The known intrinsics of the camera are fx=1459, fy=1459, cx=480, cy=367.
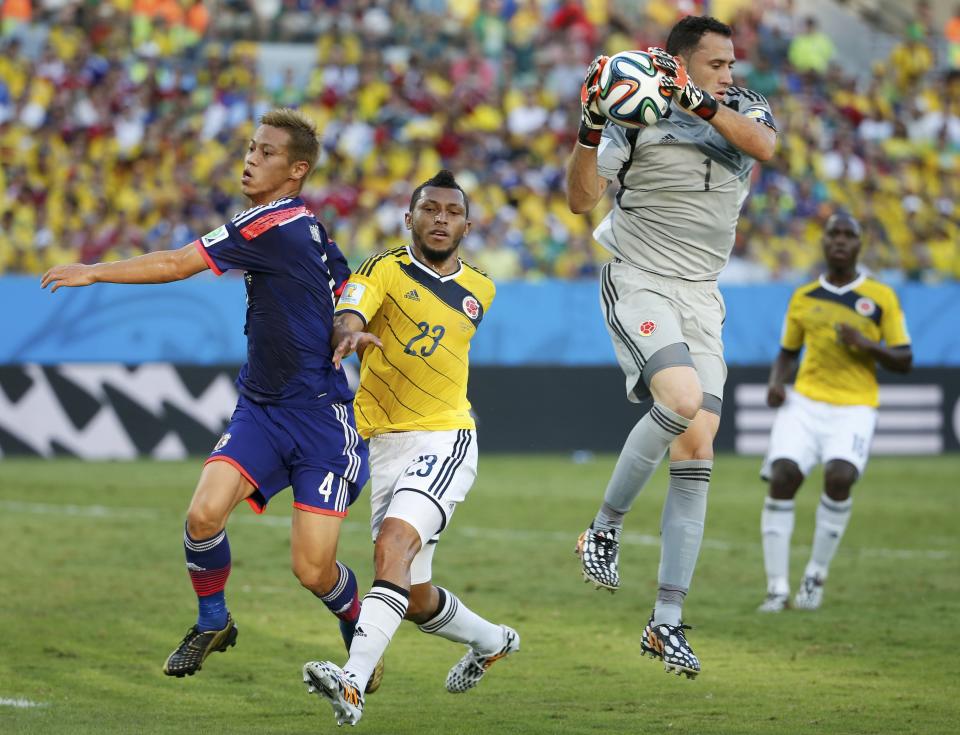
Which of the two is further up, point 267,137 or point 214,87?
point 267,137

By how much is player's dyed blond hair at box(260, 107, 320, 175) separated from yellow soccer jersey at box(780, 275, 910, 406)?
5124 millimetres

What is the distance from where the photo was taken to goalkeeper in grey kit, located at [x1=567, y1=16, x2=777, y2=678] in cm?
688

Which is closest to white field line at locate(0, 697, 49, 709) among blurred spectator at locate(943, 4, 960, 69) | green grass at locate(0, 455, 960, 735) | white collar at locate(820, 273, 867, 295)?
green grass at locate(0, 455, 960, 735)

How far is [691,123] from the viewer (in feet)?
23.4

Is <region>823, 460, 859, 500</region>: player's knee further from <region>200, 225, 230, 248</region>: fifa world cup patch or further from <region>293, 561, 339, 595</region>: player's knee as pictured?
<region>200, 225, 230, 248</region>: fifa world cup patch

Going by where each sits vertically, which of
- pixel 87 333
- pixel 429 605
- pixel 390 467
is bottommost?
pixel 87 333

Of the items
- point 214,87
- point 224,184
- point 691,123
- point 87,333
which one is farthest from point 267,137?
point 214,87

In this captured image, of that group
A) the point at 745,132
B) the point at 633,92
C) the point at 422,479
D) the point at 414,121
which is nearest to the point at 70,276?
the point at 422,479

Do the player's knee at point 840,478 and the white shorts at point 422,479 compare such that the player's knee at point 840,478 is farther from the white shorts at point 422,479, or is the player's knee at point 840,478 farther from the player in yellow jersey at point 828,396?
the white shorts at point 422,479

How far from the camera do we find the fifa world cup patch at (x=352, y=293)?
675cm

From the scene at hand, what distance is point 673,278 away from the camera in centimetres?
720

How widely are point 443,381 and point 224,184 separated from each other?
1441 cm

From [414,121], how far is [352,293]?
16.6 m

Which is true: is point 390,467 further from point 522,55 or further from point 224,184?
point 522,55
